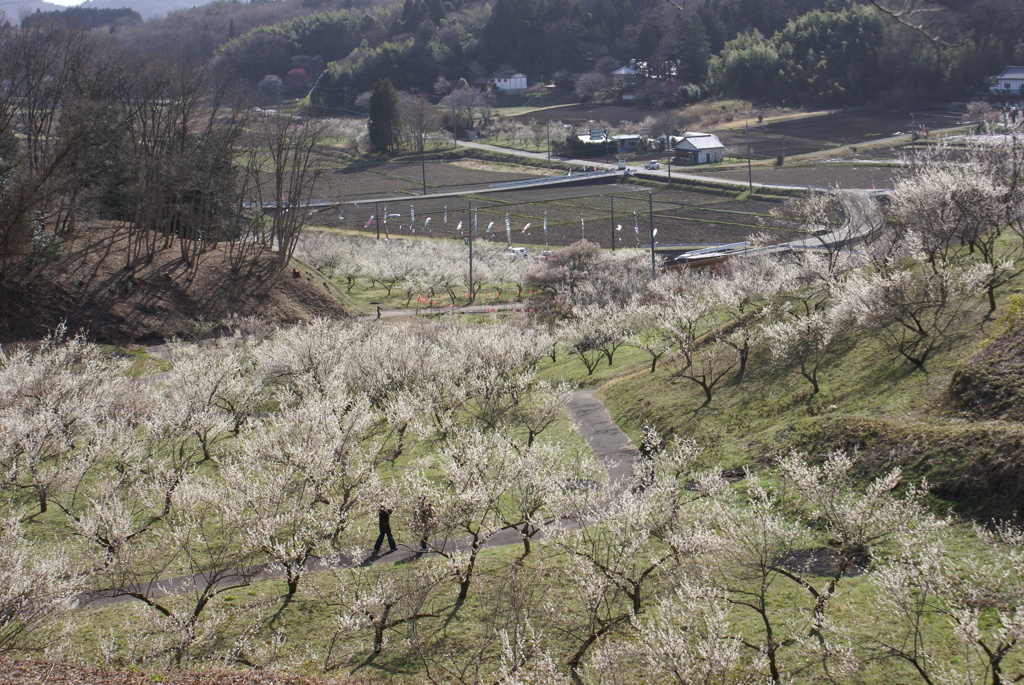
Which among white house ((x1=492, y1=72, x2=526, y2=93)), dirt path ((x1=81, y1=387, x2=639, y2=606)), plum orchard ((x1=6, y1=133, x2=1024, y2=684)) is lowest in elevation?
dirt path ((x1=81, y1=387, x2=639, y2=606))

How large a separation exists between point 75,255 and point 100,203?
21.7 feet

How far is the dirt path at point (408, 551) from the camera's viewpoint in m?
15.3

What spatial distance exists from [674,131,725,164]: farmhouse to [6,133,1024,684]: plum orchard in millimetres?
74946

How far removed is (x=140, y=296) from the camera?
40281 mm

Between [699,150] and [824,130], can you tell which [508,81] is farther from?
[824,130]

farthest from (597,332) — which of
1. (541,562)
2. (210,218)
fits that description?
(210,218)

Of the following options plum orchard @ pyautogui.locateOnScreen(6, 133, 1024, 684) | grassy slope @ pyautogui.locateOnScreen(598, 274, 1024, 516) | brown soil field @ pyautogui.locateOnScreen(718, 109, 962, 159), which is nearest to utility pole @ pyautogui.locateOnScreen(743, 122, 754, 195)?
brown soil field @ pyautogui.locateOnScreen(718, 109, 962, 159)

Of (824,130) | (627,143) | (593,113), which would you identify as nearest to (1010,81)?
(824,130)

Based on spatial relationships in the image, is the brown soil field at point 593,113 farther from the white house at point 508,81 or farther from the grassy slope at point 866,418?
the grassy slope at point 866,418

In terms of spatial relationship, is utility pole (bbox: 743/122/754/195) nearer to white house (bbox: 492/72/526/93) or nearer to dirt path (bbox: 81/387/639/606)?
white house (bbox: 492/72/526/93)

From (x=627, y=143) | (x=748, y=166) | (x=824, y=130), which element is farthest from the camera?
(x=627, y=143)

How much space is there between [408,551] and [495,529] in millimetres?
2786

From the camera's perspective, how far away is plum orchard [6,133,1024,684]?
11008mm

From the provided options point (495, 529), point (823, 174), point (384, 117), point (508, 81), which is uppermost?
point (508, 81)
